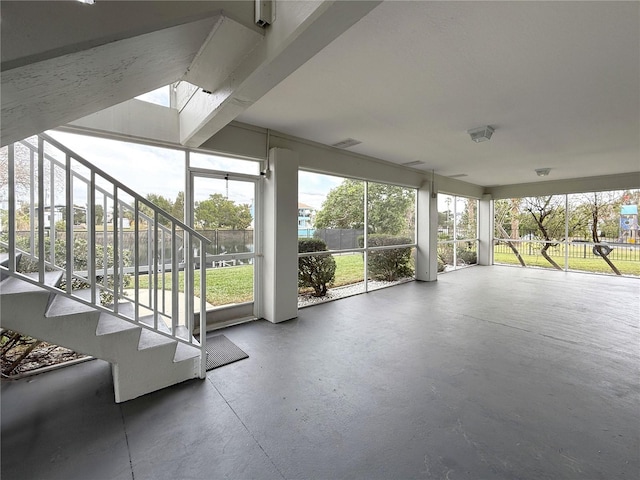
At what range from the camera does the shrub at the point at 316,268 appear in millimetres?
4863

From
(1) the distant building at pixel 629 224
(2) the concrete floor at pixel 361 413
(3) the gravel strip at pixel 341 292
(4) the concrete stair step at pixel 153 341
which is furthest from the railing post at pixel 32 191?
(1) the distant building at pixel 629 224

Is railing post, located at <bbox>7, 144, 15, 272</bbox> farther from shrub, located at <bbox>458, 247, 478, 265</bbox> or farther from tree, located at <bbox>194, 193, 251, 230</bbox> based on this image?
shrub, located at <bbox>458, 247, 478, 265</bbox>

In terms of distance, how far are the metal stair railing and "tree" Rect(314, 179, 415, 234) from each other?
278 cm

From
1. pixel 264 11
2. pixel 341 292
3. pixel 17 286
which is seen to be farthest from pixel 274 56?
pixel 341 292

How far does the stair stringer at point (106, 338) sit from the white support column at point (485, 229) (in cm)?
974

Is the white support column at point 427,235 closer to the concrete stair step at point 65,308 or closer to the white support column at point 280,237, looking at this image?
the white support column at point 280,237

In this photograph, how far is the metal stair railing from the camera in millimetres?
1928

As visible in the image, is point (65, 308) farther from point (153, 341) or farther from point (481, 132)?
point (481, 132)

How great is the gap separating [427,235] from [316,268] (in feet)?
10.6

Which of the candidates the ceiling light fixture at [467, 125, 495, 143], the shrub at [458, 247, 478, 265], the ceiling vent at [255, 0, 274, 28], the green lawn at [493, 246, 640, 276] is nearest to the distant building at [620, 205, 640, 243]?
the green lawn at [493, 246, 640, 276]

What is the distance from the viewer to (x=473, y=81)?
2.49 m

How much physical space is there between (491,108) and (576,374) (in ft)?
9.18

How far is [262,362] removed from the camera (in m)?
2.78

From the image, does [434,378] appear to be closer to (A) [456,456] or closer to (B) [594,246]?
(A) [456,456]
